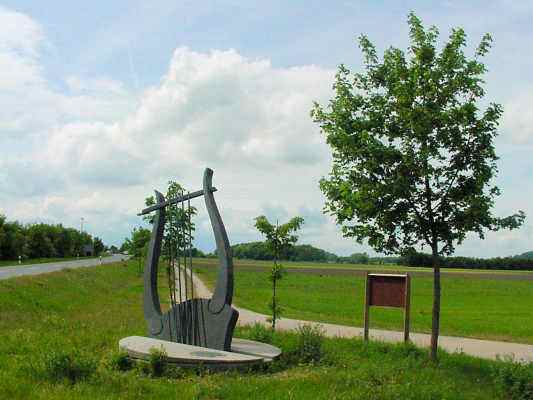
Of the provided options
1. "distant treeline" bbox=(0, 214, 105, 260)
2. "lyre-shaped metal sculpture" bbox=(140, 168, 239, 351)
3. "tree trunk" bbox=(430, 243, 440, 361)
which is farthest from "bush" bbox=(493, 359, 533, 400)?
"distant treeline" bbox=(0, 214, 105, 260)

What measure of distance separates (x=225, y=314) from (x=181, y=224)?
2.10m

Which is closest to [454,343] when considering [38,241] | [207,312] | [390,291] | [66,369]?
[390,291]

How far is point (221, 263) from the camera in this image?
10766mm

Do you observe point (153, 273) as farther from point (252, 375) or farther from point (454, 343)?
point (454, 343)

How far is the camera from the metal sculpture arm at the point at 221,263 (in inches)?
416

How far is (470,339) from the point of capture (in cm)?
1627

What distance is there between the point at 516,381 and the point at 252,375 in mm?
3971

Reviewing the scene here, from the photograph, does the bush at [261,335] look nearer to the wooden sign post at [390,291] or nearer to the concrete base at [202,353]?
the concrete base at [202,353]

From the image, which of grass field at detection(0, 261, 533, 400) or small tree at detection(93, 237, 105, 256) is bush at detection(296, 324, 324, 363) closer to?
grass field at detection(0, 261, 533, 400)

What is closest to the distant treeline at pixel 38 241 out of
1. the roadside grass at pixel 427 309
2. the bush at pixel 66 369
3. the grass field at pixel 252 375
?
the roadside grass at pixel 427 309

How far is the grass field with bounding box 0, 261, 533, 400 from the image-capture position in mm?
8320

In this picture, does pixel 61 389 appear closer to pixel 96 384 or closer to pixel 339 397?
pixel 96 384

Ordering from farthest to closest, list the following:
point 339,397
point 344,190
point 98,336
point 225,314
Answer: point 98,336
point 344,190
point 225,314
point 339,397

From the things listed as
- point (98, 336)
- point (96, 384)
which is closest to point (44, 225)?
point (98, 336)
